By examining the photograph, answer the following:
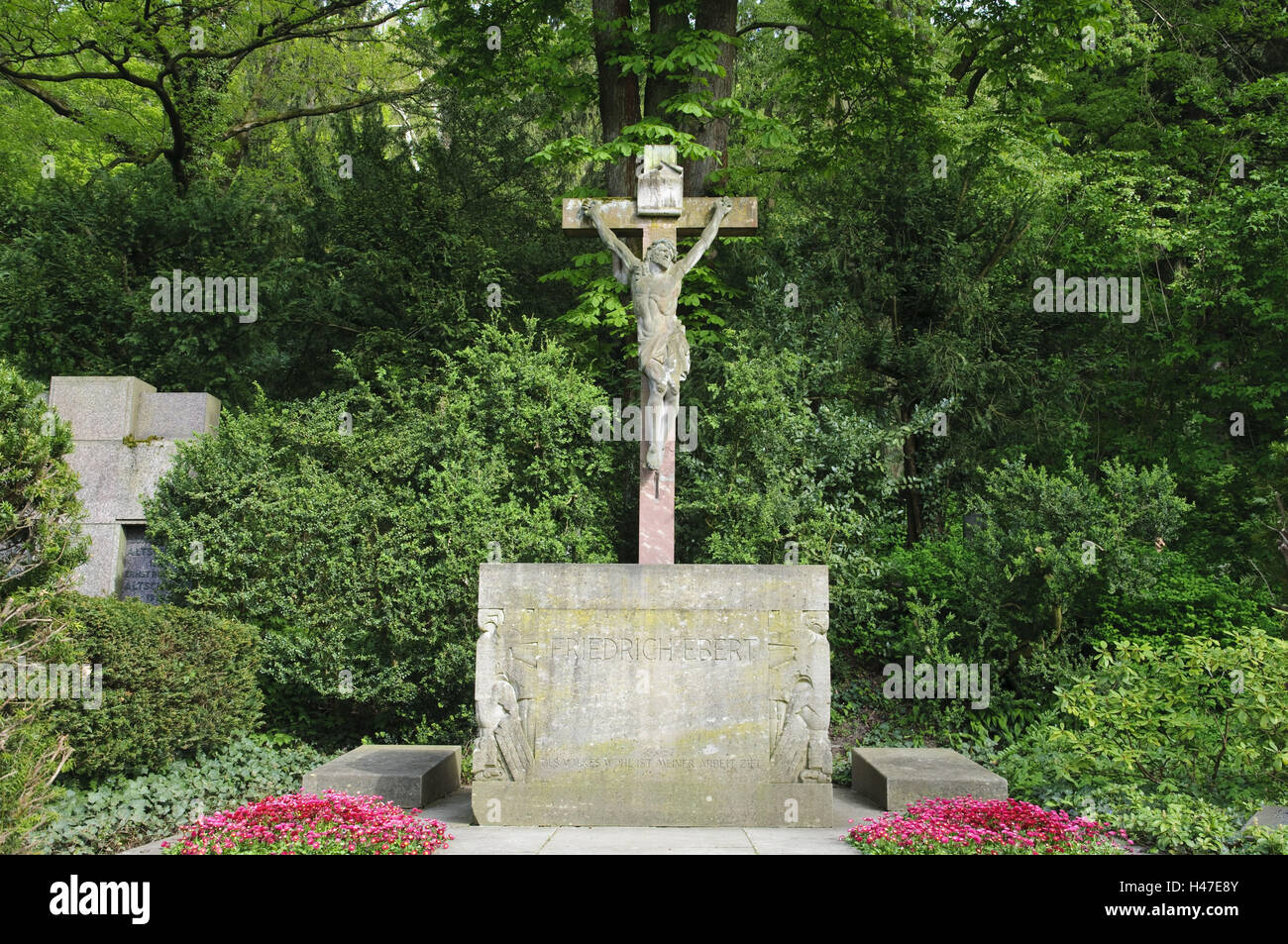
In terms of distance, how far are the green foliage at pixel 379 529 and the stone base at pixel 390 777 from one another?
1613 mm

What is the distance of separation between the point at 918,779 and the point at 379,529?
21.2 ft

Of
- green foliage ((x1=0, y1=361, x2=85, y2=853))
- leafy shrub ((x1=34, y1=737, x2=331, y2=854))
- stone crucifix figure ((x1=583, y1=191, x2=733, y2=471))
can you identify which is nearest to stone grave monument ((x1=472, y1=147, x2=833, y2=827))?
stone crucifix figure ((x1=583, y1=191, x2=733, y2=471))

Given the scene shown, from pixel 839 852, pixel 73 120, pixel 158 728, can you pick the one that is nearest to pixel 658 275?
pixel 839 852

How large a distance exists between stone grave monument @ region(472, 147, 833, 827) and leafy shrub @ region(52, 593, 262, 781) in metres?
2.91

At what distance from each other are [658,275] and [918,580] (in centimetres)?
538

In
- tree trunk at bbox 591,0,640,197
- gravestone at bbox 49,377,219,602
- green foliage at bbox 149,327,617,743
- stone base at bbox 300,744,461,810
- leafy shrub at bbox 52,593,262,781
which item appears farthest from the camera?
tree trunk at bbox 591,0,640,197

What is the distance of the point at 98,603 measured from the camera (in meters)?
8.17

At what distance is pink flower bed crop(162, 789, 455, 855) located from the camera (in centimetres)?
553

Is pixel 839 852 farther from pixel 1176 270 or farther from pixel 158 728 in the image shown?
pixel 1176 270

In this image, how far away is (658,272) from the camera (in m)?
8.70

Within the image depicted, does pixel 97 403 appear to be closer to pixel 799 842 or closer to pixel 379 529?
pixel 379 529

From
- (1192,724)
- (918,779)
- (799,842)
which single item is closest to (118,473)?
(799,842)

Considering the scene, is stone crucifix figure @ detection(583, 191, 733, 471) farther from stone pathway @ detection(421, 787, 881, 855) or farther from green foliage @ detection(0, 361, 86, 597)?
green foliage @ detection(0, 361, 86, 597)

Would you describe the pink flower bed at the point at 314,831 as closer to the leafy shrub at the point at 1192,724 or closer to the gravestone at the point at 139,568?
the leafy shrub at the point at 1192,724
